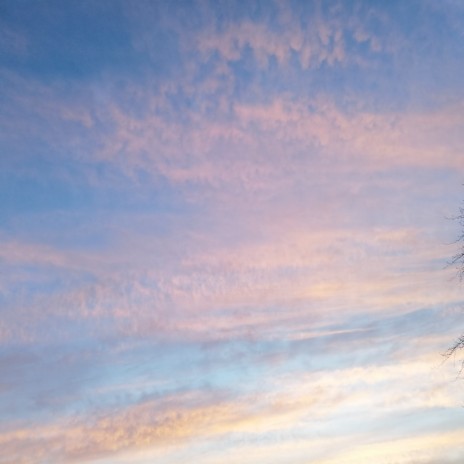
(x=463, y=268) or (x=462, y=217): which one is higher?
(x=462, y=217)

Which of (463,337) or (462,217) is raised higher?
(462,217)

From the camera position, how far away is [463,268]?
19.8 meters

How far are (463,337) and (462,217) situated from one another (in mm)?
7167

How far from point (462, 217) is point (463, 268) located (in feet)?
10.2

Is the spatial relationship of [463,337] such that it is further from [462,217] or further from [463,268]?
[462,217]

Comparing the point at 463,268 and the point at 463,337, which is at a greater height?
the point at 463,268

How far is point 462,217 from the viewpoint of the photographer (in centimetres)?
1922

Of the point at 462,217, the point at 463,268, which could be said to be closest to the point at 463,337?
the point at 463,268

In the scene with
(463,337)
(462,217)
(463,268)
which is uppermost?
(462,217)

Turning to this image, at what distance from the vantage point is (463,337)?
1959 centimetres

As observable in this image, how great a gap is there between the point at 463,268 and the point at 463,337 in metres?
4.11
